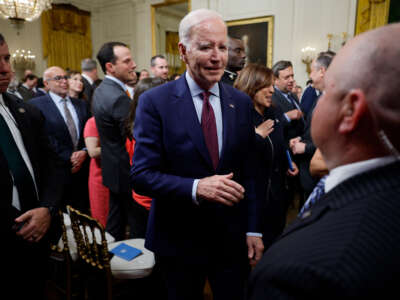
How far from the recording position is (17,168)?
1.46 meters

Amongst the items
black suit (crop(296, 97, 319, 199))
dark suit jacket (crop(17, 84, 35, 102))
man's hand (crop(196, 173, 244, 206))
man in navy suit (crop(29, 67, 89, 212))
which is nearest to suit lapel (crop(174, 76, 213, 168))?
man's hand (crop(196, 173, 244, 206))

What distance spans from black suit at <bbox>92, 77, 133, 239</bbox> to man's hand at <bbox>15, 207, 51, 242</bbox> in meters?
0.89

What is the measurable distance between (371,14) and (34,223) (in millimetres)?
7634

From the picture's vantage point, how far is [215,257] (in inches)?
52.6

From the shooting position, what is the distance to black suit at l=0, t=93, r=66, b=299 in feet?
4.61

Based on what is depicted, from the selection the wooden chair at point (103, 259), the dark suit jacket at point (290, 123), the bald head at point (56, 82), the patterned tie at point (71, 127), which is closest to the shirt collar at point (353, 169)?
the wooden chair at point (103, 259)

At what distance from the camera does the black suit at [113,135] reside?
2357 mm

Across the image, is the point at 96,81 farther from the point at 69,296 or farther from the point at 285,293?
the point at 285,293

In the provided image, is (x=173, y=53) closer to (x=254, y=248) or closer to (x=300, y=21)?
(x=300, y=21)

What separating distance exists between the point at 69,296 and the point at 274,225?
1.66 meters

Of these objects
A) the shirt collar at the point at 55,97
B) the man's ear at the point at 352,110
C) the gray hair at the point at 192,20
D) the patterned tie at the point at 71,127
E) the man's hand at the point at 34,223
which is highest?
the gray hair at the point at 192,20

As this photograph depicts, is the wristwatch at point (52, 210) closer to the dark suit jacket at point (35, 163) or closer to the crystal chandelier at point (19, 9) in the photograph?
the dark suit jacket at point (35, 163)

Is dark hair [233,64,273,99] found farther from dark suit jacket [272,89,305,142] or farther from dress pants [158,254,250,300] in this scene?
dress pants [158,254,250,300]

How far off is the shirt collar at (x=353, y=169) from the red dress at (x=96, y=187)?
2439mm
